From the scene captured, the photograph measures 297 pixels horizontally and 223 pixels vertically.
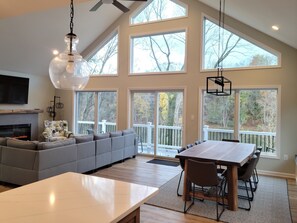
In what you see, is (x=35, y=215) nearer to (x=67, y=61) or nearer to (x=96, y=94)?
(x=67, y=61)

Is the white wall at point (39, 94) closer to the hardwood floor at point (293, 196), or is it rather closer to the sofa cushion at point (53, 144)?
the sofa cushion at point (53, 144)

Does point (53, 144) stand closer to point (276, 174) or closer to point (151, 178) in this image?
point (151, 178)

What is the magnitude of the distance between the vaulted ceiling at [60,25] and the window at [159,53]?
3.85 feet

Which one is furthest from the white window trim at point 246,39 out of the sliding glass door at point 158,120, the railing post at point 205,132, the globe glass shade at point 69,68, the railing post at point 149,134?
the globe glass shade at point 69,68

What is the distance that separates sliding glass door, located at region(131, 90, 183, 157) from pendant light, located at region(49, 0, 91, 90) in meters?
4.92

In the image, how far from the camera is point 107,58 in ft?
27.1

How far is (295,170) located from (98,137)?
447 cm

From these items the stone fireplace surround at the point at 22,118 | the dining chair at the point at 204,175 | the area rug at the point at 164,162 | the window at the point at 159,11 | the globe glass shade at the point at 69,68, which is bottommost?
the area rug at the point at 164,162

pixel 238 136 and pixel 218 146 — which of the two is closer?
pixel 218 146

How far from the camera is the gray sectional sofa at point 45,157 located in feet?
14.0

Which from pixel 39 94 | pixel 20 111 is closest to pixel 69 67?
pixel 20 111

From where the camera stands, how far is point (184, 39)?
22.9 feet

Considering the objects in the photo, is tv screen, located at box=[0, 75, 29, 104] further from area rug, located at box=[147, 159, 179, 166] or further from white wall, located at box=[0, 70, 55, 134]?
area rug, located at box=[147, 159, 179, 166]

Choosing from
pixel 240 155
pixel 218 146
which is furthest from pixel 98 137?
pixel 240 155
